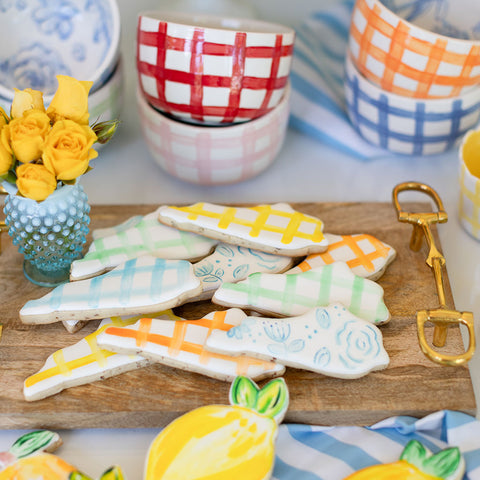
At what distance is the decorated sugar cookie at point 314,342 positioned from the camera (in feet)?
1.77

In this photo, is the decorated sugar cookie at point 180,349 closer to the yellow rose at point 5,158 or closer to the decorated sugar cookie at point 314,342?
the decorated sugar cookie at point 314,342

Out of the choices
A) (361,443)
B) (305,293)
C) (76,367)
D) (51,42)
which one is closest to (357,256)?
(305,293)

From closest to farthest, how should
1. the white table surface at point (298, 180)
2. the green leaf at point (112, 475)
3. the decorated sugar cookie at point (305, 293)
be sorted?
the green leaf at point (112, 475), the decorated sugar cookie at point (305, 293), the white table surface at point (298, 180)

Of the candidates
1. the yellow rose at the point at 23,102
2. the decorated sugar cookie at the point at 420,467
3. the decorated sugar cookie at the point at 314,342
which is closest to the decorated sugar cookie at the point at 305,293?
the decorated sugar cookie at the point at 314,342

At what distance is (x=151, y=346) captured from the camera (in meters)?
0.55

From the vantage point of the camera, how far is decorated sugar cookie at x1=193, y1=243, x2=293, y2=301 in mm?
620

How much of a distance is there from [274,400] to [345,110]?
516mm

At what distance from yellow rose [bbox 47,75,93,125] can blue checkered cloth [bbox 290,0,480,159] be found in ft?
1.24

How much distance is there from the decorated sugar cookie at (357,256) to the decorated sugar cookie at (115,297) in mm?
124

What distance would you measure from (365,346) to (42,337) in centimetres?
31

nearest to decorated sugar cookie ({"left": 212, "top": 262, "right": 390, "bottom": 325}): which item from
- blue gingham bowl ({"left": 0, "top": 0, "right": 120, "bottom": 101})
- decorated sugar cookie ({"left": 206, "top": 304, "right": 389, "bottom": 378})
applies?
decorated sugar cookie ({"left": 206, "top": 304, "right": 389, "bottom": 378})

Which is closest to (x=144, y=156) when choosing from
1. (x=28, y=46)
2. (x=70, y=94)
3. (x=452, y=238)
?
(x=28, y=46)

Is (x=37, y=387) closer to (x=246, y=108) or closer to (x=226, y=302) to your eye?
(x=226, y=302)

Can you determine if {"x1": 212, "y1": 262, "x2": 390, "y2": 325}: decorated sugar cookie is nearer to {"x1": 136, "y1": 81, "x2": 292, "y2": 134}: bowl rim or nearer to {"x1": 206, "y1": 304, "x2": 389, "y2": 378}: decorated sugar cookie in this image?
{"x1": 206, "y1": 304, "x2": 389, "y2": 378}: decorated sugar cookie
